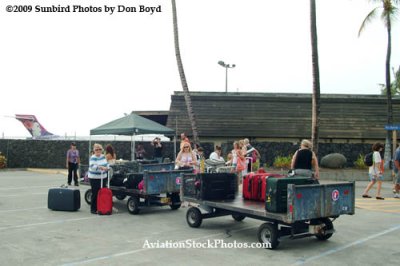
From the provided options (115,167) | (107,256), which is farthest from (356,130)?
(107,256)

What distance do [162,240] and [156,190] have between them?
2791 mm

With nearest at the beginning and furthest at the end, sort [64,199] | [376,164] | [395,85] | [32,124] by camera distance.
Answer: [64,199] → [376,164] → [32,124] → [395,85]

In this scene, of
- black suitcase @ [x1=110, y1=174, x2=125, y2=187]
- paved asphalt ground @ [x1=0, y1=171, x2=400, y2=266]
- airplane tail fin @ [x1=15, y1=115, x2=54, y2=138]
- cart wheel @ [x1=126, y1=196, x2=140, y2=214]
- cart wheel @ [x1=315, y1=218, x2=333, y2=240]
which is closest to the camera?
paved asphalt ground @ [x1=0, y1=171, x2=400, y2=266]

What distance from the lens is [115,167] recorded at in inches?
513

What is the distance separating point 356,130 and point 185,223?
21.0 meters

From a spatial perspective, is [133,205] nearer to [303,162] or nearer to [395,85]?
[303,162]

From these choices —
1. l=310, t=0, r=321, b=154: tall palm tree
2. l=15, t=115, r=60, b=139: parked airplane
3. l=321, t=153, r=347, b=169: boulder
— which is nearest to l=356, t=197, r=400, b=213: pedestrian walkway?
l=310, t=0, r=321, b=154: tall palm tree

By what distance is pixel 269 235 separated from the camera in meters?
7.78

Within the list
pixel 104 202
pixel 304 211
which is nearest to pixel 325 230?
pixel 304 211

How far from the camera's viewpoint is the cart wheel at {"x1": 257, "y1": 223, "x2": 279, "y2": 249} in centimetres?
761

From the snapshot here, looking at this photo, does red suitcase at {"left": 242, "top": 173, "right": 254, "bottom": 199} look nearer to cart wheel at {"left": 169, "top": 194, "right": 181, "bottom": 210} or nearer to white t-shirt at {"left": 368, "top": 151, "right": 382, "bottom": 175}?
cart wheel at {"left": 169, "top": 194, "right": 181, "bottom": 210}

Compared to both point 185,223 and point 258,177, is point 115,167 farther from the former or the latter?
point 258,177

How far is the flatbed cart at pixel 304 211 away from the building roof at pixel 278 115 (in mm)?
19564

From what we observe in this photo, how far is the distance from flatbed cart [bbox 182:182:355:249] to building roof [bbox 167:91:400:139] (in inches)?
770
